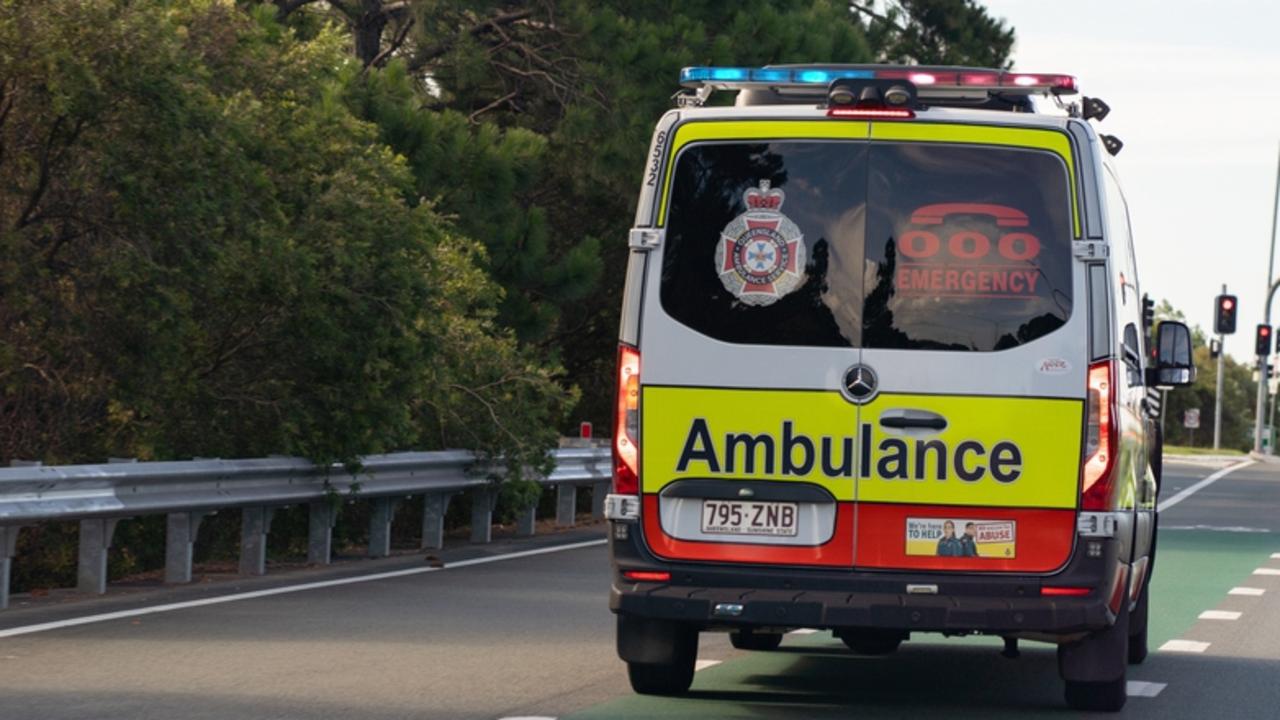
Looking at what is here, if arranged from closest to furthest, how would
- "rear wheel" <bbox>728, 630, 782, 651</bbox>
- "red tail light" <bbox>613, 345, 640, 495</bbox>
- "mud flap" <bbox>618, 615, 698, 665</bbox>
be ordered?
"red tail light" <bbox>613, 345, 640, 495</bbox>
"mud flap" <bbox>618, 615, 698, 665</bbox>
"rear wheel" <bbox>728, 630, 782, 651</bbox>

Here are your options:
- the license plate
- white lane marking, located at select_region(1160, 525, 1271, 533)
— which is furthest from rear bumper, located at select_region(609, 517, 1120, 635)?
white lane marking, located at select_region(1160, 525, 1271, 533)

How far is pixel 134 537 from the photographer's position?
2011cm

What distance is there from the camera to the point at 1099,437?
897 centimetres

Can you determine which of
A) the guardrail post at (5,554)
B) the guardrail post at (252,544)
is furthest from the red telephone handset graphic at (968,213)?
the guardrail post at (252,544)

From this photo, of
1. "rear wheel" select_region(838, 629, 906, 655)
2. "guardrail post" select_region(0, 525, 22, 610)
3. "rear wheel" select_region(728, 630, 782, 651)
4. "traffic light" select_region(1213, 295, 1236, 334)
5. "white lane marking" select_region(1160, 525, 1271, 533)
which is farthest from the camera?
"traffic light" select_region(1213, 295, 1236, 334)

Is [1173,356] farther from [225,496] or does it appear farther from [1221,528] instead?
[1221,528]

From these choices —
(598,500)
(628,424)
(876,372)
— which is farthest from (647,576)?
(598,500)

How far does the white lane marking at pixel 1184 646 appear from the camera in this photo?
42.1 ft

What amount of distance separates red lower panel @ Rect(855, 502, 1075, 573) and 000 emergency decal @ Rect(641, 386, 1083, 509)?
4 centimetres

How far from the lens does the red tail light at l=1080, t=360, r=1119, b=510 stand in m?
8.94

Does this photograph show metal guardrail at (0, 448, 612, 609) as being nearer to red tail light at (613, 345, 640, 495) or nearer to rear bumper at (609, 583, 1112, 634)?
red tail light at (613, 345, 640, 495)

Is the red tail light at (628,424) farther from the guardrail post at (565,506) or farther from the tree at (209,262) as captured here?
the guardrail post at (565,506)

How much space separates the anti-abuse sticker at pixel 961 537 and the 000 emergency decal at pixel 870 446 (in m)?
0.08

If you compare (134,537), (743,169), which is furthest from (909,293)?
(134,537)
